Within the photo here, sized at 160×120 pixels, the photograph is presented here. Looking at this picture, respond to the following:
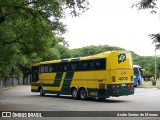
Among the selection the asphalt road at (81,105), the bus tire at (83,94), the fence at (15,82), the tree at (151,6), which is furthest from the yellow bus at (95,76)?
the fence at (15,82)

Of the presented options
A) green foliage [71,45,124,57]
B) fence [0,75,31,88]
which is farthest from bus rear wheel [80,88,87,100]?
green foliage [71,45,124,57]

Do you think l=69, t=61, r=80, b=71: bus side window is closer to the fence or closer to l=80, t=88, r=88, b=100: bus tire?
l=80, t=88, r=88, b=100: bus tire

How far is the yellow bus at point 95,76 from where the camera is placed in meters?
25.7

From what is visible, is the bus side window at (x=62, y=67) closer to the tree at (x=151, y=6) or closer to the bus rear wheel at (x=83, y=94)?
the bus rear wheel at (x=83, y=94)

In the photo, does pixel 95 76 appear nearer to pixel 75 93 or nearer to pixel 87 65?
pixel 87 65

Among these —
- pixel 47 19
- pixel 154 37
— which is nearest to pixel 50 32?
pixel 47 19

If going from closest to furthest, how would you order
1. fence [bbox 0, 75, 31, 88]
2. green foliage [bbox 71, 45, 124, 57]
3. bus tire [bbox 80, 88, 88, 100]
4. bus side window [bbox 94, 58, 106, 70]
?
bus side window [bbox 94, 58, 106, 70], bus tire [bbox 80, 88, 88, 100], fence [bbox 0, 75, 31, 88], green foliage [bbox 71, 45, 124, 57]

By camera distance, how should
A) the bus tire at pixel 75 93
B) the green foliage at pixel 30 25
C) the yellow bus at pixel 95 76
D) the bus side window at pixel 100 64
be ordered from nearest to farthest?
the green foliage at pixel 30 25, the yellow bus at pixel 95 76, the bus side window at pixel 100 64, the bus tire at pixel 75 93

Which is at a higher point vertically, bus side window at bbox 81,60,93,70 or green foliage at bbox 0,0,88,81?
green foliage at bbox 0,0,88,81

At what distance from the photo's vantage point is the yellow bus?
25672mm

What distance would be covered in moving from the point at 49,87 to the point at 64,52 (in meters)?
71.3

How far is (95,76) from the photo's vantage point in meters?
26.8

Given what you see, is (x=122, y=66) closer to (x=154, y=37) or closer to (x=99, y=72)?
(x=99, y=72)

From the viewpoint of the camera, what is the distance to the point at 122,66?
26172 mm
